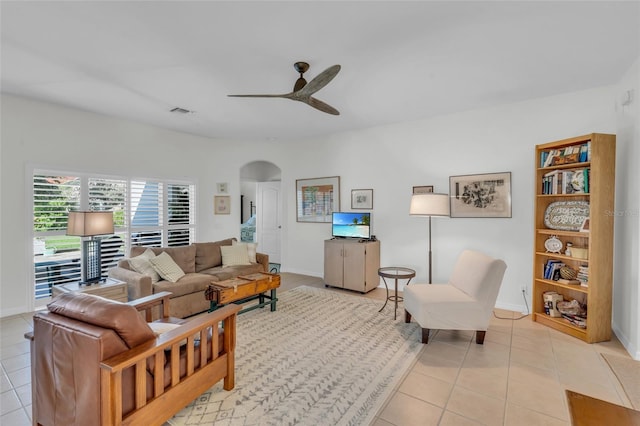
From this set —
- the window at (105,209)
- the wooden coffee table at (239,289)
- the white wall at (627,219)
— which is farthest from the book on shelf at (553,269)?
the window at (105,209)

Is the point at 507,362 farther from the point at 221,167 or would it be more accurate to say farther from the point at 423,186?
the point at 221,167

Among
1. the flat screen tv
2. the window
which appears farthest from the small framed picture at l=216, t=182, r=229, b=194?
the flat screen tv

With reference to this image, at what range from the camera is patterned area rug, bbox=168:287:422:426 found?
6.55ft

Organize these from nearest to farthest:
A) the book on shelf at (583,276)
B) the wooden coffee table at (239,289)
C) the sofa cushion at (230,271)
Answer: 1. the book on shelf at (583,276)
2. the wooden coffee table at (239,289)
3. the sofa cushion at (230,271)

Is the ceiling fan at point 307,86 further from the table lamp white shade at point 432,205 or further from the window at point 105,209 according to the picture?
the window at point 105,209

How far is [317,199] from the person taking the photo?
5840mm

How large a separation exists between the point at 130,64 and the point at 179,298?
254 centimetres

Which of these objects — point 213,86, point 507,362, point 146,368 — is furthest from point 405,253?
point 146,368

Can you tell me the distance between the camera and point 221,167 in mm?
6105

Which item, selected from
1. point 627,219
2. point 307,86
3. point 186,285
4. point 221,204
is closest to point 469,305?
point 627,219

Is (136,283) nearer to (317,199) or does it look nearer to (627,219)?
(317,199)

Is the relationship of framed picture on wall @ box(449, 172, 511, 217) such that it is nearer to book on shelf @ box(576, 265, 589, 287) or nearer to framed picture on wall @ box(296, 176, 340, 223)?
book on shelf @ box(576, 265, 589, 287)

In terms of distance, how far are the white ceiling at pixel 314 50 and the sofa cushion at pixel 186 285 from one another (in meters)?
2.26

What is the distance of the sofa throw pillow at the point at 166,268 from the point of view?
3.76 metres
